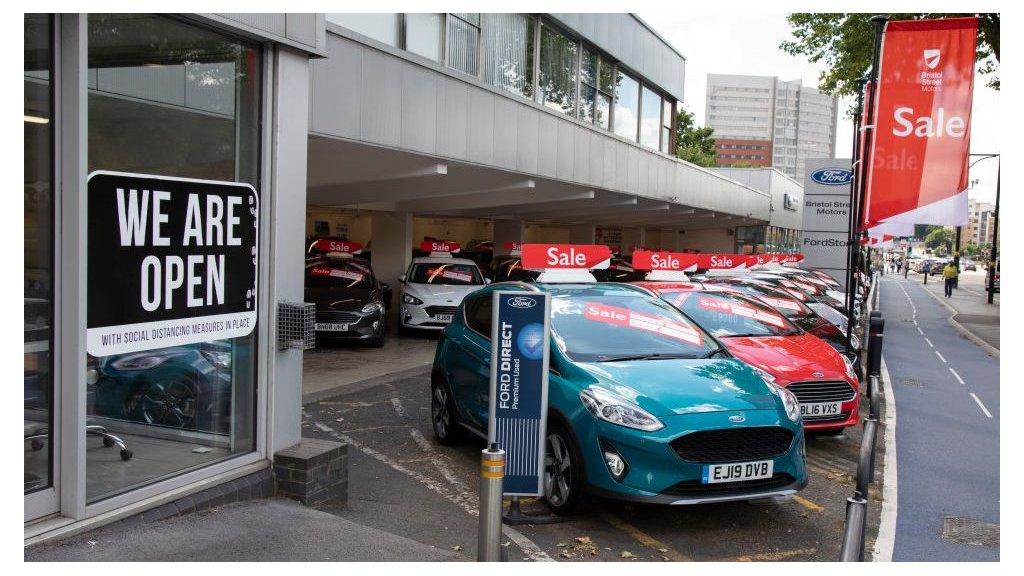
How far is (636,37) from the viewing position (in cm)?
2609

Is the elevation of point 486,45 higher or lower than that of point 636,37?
lower

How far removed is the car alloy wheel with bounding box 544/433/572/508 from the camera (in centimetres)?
592

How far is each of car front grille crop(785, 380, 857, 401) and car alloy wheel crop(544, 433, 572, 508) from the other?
3.16m

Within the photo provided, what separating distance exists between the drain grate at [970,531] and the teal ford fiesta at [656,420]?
116 cm

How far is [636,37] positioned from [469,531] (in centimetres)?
2263

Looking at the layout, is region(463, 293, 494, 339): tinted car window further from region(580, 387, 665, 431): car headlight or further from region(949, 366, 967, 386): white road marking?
region(949, 366, 967, 386): white road marking

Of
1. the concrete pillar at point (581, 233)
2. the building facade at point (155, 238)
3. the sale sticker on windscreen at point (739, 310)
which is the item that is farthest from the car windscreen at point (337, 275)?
the concrete pillar at point (581, 233)

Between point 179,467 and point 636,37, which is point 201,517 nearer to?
point 179,467

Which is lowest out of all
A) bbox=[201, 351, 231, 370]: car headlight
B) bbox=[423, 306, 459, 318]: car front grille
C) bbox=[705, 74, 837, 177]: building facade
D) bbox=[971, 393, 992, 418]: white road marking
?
bbox=[971, 393, 992, 418]: white road marking

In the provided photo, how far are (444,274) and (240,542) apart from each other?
12837mm

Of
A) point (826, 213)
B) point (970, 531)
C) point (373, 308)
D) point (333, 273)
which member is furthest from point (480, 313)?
point (826, 213)

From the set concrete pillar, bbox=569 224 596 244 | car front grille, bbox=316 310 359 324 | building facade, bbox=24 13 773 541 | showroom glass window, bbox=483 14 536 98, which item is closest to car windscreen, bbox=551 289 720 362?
building facade, bbox=24 13 773 541

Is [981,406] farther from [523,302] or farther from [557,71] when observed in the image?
[557,71]

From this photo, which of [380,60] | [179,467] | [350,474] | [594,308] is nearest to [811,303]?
[380,60]
